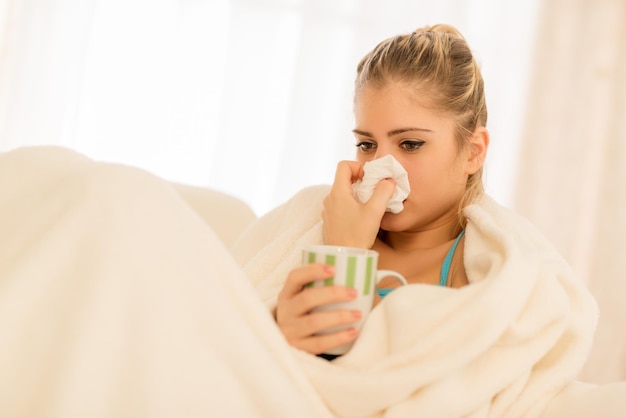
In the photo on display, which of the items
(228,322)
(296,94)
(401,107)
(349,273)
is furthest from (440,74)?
(296,94)

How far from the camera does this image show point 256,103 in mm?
2588

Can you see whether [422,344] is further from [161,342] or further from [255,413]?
[161,342]

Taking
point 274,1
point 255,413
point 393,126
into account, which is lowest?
point 255,413

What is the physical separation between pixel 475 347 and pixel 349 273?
186 millimetres

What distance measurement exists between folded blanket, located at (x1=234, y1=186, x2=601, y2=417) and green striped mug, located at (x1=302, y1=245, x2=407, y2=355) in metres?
0.03

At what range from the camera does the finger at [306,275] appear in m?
0.81

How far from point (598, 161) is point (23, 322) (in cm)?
289

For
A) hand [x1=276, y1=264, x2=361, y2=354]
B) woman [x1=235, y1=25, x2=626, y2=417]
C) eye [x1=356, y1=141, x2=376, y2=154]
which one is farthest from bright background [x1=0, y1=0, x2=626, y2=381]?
hand [x1=276, y1=264, x2=361, y2=354]

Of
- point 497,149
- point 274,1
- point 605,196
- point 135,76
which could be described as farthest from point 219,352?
point 605,196

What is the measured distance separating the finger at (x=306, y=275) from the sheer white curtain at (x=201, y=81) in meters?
1.72

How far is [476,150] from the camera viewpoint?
1291 mm

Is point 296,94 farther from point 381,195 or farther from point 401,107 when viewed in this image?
point 381,195

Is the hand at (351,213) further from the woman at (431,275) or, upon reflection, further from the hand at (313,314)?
the hand at (313,314)

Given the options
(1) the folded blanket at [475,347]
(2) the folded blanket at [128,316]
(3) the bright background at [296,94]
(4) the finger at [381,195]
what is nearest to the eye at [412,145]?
(4) the finger at [381,195]
